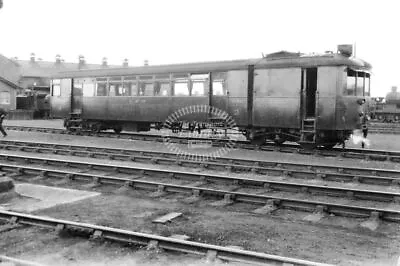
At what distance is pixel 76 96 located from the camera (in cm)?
2108

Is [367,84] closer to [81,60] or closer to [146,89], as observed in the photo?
[146,89]

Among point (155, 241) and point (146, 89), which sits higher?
point (146, 89)

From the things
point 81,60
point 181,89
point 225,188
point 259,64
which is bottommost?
point 225,188

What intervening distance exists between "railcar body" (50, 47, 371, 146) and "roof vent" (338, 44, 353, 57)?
26 cm

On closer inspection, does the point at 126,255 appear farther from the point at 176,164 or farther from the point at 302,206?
the point at 176,164

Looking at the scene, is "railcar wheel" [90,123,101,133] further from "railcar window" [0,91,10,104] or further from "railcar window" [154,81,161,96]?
"railcar window" [0,91,10,104]

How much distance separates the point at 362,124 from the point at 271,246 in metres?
9.84

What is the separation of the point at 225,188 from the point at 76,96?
13.6 m

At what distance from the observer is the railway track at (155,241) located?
16.9 feet

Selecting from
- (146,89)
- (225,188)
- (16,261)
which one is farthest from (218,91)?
(16,261)

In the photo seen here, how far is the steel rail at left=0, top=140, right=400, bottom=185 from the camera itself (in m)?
10.5

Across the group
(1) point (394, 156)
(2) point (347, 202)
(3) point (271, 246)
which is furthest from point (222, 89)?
(3) point (271, 246)

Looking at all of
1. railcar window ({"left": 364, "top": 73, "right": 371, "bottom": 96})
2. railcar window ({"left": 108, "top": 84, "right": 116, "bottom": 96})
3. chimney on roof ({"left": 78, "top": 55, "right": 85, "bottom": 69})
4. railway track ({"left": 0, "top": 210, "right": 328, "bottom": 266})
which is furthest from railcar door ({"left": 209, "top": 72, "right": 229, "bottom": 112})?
chimney on roof ({"left": 78, "top": 55, "right": 85, "bottom": 69})

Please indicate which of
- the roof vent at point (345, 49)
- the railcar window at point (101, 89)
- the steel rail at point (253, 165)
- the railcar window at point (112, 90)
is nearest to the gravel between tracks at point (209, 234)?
the steel rail at point (253, 165)
